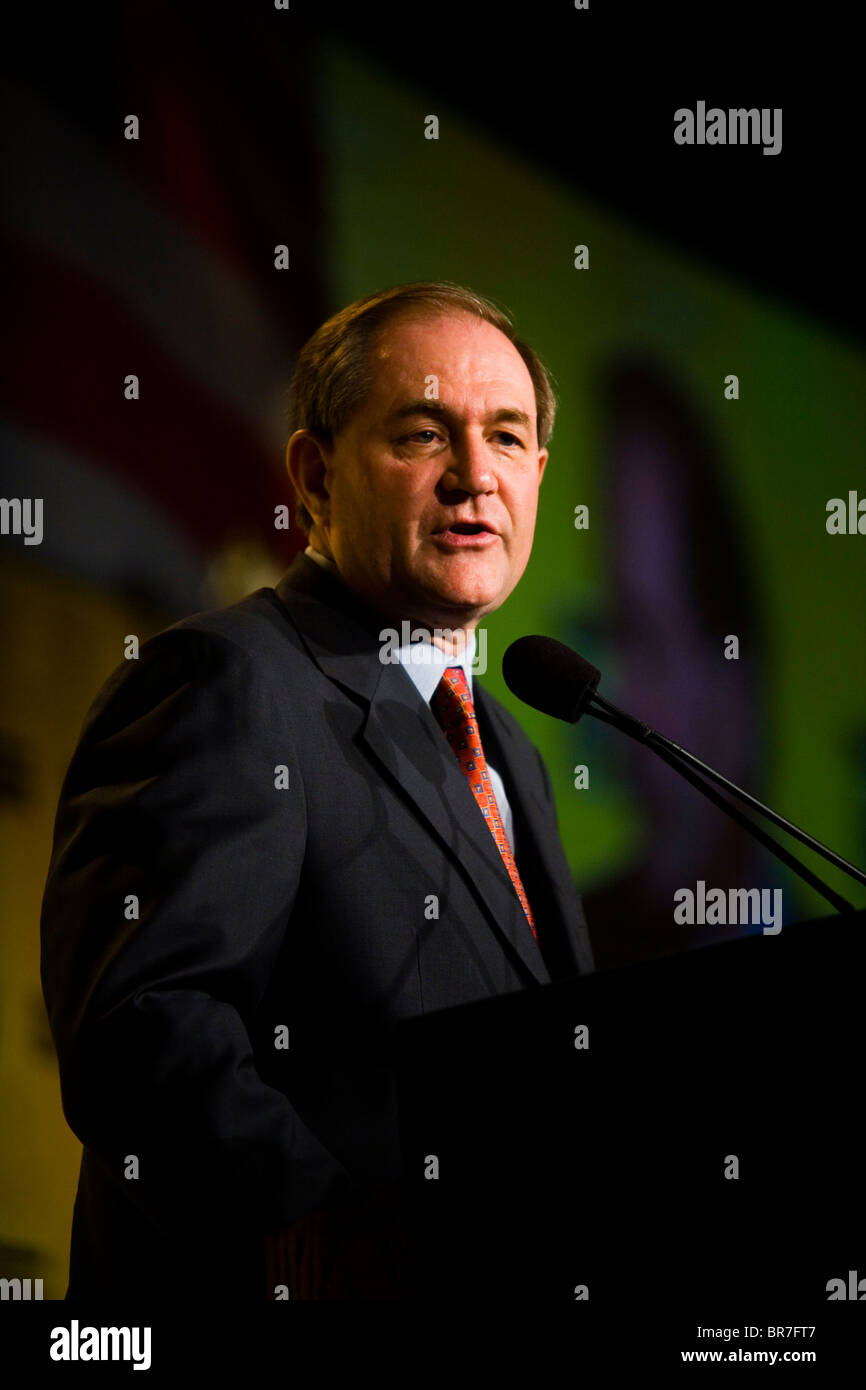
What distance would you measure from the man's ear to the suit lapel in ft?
0.53

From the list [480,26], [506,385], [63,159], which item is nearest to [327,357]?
[506,385]

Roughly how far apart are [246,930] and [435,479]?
70cm

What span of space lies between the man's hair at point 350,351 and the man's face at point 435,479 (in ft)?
0.07

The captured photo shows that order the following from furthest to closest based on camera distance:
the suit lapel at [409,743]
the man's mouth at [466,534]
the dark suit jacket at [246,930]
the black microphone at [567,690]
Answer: the man's mouth at [466,534]
the suit lapel at [409,743]
the black microphone at [567,690]
the dark suit jacket at [246,930]

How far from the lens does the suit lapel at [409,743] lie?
1.55 m

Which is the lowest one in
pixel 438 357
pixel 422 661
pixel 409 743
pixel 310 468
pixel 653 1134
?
pixel 653 1134

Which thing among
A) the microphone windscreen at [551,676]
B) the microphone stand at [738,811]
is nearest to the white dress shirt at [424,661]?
the microphone windscreen at [551,676]

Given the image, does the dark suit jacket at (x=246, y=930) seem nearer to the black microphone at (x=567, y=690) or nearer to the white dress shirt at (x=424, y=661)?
the white dress shirt at (x=424, y=661)

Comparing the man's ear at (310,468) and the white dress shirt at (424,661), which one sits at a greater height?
the man's ear at (310,468)

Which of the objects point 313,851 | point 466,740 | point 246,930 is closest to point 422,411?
point 466,740

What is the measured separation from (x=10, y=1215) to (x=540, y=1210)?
1.55 metres

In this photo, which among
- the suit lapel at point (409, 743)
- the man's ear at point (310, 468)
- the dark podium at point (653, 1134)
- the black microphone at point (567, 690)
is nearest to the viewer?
the dark podium at point (653, 1134)

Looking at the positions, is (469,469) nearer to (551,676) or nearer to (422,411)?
(422,411)

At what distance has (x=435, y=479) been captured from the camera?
173cm
